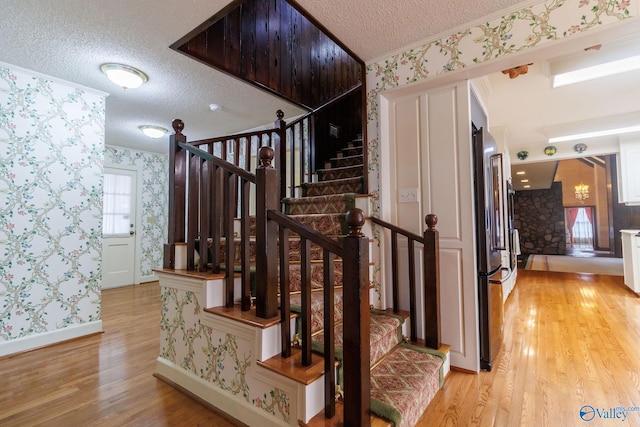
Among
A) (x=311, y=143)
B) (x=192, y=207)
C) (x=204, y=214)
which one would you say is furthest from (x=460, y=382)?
(x=311, y=143)

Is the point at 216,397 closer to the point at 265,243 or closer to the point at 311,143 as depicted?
the point at 265,243

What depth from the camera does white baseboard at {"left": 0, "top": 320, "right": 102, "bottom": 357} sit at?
2564mm

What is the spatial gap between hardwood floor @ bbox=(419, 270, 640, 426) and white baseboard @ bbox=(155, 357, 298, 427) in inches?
36.0

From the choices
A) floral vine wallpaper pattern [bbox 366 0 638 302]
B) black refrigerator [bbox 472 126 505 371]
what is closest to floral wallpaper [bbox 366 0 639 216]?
floral vine wallpaper pattern [bbox 366 0 638 302]

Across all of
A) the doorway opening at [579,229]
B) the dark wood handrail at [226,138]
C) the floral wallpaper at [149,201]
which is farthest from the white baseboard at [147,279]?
the doorway opening at [579,229]

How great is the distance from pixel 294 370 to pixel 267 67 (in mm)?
3035

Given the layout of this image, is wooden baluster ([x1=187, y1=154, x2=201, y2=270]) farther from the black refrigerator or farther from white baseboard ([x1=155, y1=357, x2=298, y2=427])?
the black refrigerator

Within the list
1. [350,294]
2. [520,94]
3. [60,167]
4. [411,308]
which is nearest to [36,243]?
[60,167]

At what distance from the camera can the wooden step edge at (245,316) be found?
1.50 metres

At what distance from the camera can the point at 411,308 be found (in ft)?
7.41

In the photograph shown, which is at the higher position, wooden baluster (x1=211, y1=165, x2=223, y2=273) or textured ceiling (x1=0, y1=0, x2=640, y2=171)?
textured ceiling (x1=0, y1=0, x2=640, y2=171)

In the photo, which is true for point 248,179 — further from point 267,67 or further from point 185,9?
point 267,67

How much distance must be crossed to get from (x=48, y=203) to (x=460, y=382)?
13.2 ft

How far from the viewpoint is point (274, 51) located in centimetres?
329
